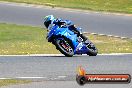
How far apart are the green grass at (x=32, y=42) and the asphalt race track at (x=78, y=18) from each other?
167 cm

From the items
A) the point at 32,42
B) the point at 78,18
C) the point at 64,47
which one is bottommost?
the point at 78,18

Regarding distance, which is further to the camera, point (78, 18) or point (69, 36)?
point (78, 18)

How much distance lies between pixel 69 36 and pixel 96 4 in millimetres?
16192

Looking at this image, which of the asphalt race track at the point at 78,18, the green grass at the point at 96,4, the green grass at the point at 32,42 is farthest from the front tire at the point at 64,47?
the green grass at the point at 96,4

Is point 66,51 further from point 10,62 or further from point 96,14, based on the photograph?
point 96,14

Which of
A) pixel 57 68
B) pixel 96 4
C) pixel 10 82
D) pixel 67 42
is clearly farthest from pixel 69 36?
pixel 96 4

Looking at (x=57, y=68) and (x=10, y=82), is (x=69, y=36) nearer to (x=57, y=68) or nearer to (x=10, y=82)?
(x=57, y=68)

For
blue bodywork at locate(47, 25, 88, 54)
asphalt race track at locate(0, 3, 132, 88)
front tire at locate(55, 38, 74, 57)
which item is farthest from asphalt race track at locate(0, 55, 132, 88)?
blue bodywork at locate(47, 25, 88, 54)

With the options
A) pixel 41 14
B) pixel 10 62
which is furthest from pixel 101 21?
pixel 10 62

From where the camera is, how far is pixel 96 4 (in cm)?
3084

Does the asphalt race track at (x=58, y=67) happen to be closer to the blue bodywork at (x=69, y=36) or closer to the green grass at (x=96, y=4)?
the blue bodywork at (x=69, y=36)

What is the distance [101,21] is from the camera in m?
26.8

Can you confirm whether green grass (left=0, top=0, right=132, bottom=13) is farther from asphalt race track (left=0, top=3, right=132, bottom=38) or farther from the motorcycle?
the motorcycle

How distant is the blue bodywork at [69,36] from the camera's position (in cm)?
1466
